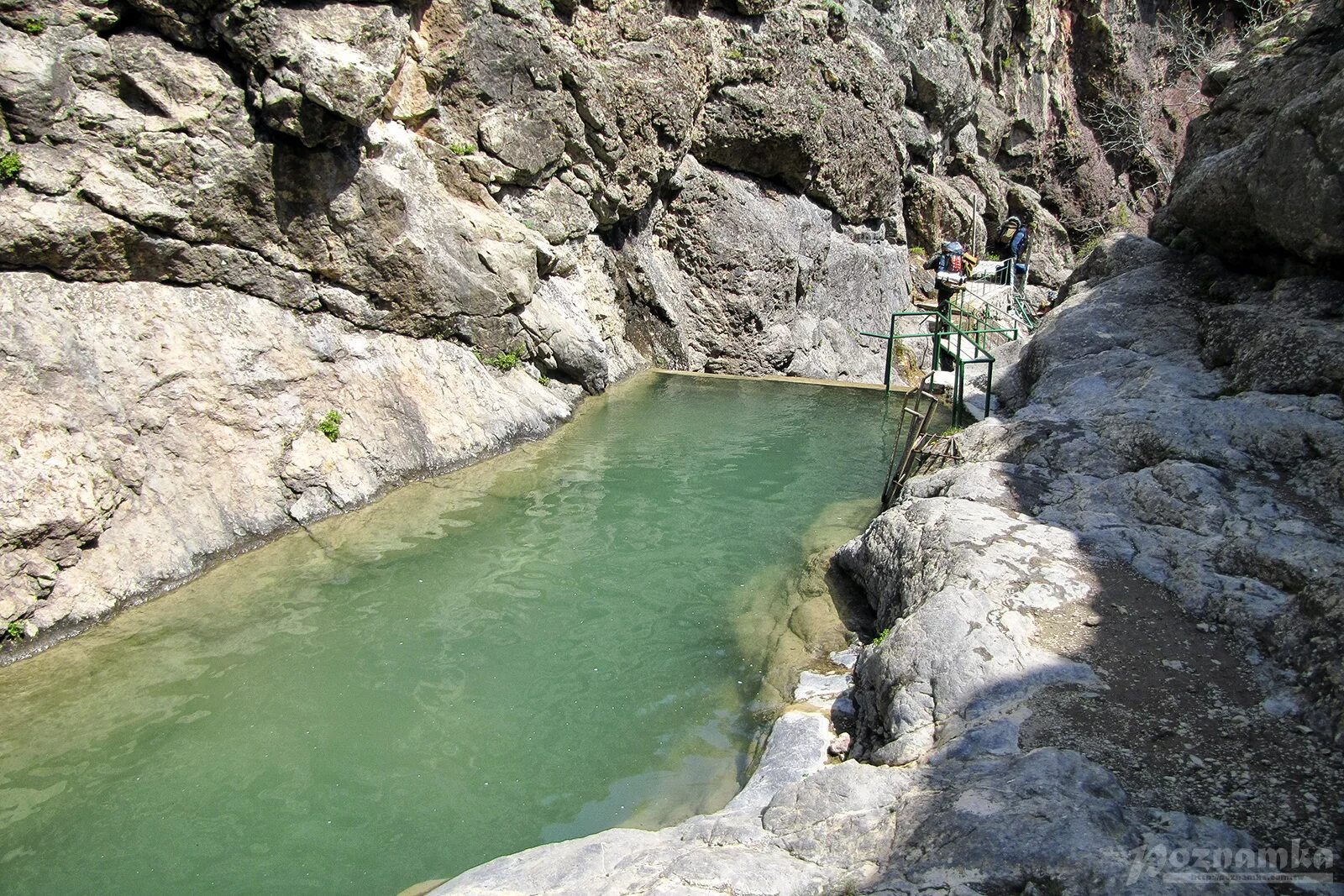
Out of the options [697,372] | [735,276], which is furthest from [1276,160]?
[735,276]

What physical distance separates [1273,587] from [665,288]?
1616 centimetres

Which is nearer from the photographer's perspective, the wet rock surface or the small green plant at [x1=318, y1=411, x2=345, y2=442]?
the wet rock surface

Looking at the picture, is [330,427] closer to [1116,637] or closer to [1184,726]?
[1116,637]

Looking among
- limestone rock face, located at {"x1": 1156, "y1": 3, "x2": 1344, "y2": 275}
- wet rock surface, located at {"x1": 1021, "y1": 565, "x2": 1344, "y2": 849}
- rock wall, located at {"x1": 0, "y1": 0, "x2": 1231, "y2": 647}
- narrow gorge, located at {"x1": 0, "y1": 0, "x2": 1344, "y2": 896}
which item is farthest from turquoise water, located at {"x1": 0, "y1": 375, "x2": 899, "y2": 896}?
limestone rock face, located at {"x1": 1156, "y1": 3, "x2": 1344, "y2": 275}

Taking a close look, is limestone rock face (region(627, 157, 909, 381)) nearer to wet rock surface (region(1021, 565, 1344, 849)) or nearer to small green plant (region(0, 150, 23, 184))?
small green plant (region(0, 150, 23, 184))

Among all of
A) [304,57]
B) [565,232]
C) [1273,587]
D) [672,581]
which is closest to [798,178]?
[565,232]

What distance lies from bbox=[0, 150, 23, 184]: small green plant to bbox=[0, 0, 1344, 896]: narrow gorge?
8 cm

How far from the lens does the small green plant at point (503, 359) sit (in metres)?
14.4

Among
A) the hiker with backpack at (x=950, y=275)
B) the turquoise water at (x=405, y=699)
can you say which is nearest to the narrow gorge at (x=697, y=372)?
the turquoise water at (x=405, y=699)

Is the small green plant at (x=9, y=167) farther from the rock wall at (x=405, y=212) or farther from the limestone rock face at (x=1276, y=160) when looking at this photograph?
the limestone rock face at (x=1276, y=160)

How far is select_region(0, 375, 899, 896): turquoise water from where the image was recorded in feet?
19.0

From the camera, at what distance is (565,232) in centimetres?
1769

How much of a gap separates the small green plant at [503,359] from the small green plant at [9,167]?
257 inches

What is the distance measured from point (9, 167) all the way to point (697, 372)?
45.9ft
